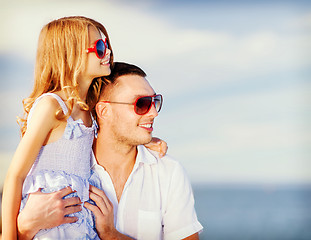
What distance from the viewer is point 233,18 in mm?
5852

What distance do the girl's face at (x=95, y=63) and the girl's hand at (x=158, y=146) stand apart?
1.97ft

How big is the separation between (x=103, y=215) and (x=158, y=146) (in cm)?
62

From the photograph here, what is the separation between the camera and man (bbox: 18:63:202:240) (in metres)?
2.94

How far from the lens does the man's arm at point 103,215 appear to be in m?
2.71

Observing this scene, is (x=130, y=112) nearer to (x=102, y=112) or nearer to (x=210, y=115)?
(x=102, y=112)

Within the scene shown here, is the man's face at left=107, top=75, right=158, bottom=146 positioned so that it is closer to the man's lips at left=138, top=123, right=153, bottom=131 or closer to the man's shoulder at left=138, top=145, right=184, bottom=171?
the man's lips at left=138, top=123, right=153, bottom=131

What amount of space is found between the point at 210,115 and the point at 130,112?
11897 mm

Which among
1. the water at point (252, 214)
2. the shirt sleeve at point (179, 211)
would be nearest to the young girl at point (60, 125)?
the shirt sleeve at point (179, 211)

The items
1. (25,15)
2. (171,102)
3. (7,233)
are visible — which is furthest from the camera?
(171,102)

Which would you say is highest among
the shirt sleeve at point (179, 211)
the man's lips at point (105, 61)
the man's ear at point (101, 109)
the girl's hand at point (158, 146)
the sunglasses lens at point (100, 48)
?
the sunglasses lens at point (100, 48)

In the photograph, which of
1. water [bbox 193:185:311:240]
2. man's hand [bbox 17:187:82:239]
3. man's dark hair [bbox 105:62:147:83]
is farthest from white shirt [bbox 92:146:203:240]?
water [bbox 193:185:311:240]

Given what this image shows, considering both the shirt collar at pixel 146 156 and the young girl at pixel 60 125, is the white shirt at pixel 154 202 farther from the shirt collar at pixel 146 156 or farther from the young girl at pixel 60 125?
the young girl at pixel 60 125

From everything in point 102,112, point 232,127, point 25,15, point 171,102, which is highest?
point 25,15

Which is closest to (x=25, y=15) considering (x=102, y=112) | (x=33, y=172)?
(x=102, y=112)
